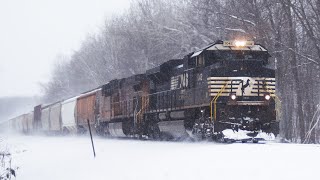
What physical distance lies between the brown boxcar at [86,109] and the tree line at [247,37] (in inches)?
276

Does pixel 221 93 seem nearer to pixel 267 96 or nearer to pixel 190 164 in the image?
pixel 267 96

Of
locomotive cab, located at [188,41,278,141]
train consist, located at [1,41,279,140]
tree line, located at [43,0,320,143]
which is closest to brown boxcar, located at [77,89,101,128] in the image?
train consist, located at [1,41,279,140]

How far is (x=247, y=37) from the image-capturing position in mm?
26328

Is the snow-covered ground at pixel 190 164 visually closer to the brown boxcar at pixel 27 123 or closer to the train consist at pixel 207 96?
the train consist at pixel 207 96

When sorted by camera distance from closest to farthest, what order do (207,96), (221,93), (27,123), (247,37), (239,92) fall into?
(221,93), (239,92), (207,96), (247,37), (27,123)

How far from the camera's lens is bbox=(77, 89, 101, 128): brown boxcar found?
30.2 meters

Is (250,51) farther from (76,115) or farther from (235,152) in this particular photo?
(76,115)

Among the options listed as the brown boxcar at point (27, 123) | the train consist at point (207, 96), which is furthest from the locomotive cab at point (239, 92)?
the brown boxcar at point (27, 123)

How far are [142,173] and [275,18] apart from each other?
19.3m

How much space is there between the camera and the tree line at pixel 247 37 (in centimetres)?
2517

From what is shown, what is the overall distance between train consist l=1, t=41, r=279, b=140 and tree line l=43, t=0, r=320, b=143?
1136 millimetres

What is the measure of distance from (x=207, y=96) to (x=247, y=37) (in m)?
12.2

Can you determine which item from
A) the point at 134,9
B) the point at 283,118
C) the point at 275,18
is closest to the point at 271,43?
the point at 275,18

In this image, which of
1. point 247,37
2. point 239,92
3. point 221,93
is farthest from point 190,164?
point 247,37
